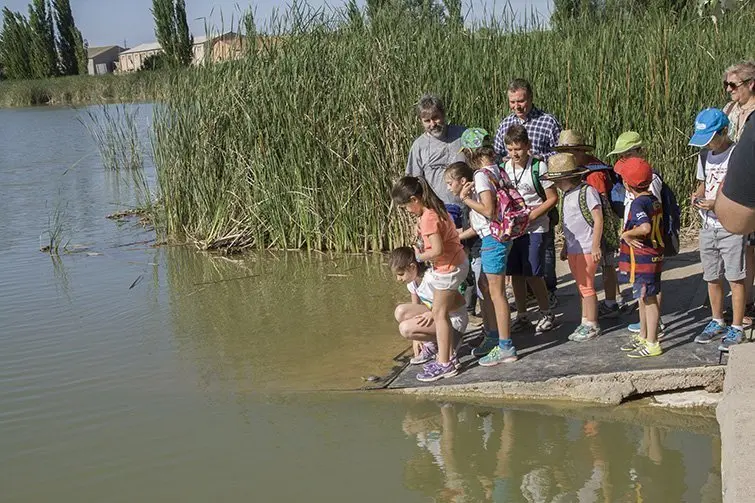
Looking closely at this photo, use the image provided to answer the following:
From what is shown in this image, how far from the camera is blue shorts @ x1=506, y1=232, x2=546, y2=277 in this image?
543 centimetres

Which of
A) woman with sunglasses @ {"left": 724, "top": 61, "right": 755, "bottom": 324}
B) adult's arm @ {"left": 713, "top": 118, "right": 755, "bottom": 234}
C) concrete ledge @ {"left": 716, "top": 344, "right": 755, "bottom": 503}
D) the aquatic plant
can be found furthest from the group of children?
the aquatic plant

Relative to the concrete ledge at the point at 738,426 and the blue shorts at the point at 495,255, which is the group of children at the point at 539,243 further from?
the concrete ledge at the point at 738,426

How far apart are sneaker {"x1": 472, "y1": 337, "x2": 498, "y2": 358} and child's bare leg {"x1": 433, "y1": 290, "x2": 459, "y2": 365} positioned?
0.96ft

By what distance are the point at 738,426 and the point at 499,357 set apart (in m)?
1.95

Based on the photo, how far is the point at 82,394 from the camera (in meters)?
5.35

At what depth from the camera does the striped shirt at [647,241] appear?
15.8 ft

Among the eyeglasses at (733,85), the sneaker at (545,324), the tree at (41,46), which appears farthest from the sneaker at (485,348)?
the tree at (41,46)

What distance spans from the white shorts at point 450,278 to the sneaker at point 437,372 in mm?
460

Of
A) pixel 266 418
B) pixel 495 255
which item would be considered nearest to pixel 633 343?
pixel 495 255

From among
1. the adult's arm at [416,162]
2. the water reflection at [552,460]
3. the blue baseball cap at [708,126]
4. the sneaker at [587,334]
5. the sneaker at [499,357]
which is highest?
the blue baseball cap at [708,126]

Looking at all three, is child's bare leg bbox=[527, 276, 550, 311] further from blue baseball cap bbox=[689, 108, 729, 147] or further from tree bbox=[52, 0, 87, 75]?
tree bbox=[52, 0, 87, 75]

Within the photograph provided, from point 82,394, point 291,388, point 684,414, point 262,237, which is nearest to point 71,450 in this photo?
point 82,394

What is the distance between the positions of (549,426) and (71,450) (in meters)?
2.44

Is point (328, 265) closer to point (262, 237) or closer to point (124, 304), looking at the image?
point (262, 237)
